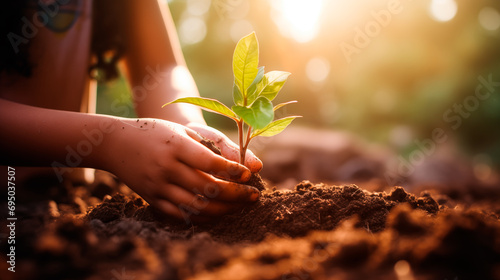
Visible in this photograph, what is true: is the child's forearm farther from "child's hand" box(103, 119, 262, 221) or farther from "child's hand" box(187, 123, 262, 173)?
"child's hand" box(187, 123, 262, 173)

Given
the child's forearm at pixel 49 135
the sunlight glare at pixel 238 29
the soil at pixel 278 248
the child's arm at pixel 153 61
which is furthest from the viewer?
the sunlight glare at pixel 238 29

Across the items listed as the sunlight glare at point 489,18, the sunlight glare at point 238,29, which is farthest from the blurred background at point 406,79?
the sunlight glare at point 238,29

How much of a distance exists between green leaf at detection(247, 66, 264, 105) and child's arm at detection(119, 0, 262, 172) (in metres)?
0.73

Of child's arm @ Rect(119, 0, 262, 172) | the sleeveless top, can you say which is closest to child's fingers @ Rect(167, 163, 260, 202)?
child's arm @ Rect(119, 0, 262, 172)

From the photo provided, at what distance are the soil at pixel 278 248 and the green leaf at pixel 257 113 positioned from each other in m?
0.33

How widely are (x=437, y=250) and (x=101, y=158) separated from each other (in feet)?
3.68

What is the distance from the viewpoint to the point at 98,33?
2.25m

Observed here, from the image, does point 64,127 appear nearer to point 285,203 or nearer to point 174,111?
point 174,111

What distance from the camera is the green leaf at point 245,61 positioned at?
1128 millimetres

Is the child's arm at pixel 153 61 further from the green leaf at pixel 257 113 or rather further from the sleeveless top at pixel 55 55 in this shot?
the green leaf at pixel 257 113

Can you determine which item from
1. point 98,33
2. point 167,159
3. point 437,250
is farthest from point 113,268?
point 98,33

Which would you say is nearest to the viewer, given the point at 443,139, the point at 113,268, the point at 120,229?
the point at 113,268

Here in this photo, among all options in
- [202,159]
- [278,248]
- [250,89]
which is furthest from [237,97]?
[278,248]

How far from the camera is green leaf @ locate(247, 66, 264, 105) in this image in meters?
1.15
